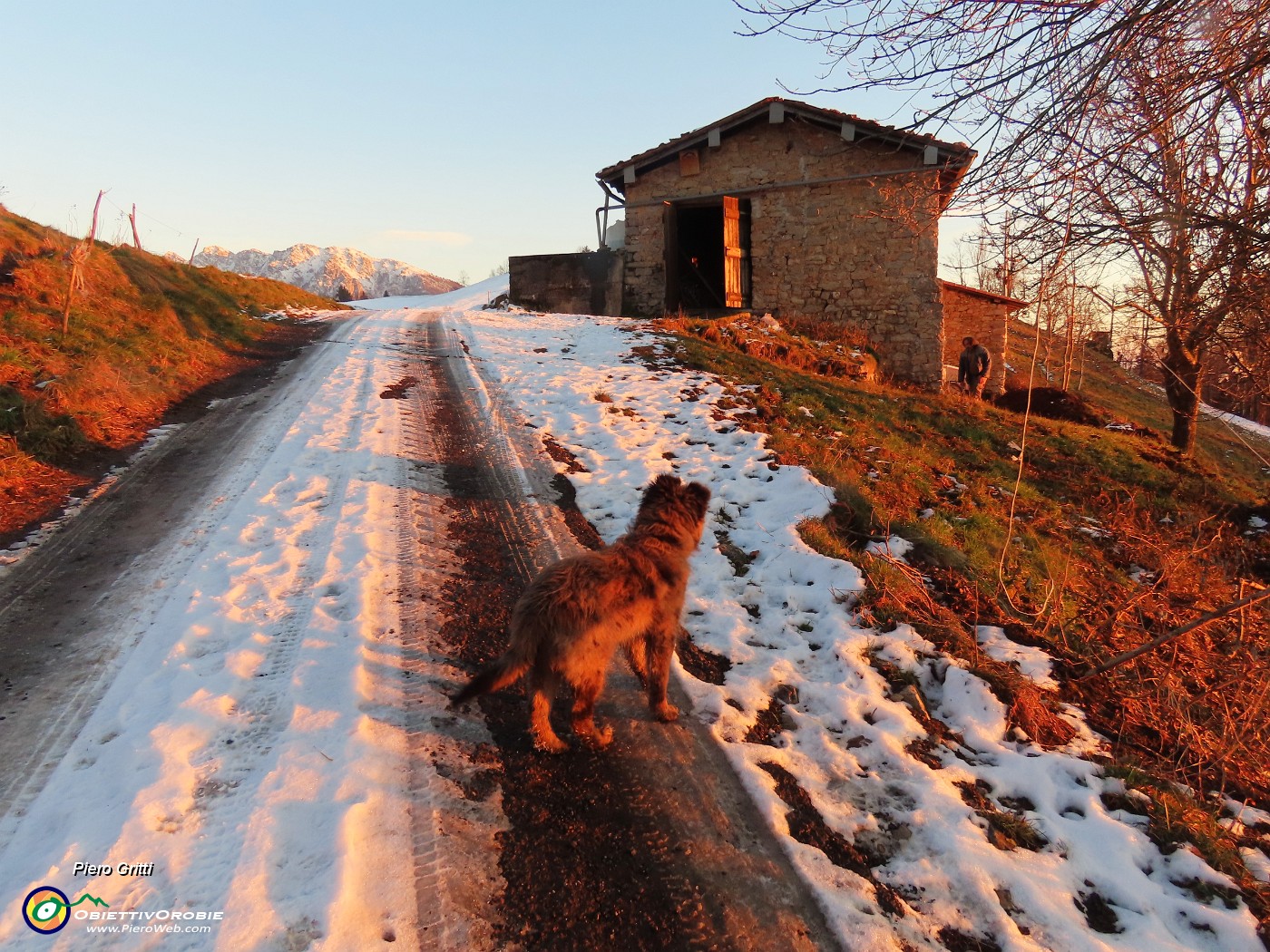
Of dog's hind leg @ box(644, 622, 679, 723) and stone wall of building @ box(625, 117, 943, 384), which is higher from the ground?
stone wall of building @ box(625, 117, 943, 384)

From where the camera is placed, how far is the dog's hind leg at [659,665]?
12.2 ft

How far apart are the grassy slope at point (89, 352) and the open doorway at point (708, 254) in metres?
11.1

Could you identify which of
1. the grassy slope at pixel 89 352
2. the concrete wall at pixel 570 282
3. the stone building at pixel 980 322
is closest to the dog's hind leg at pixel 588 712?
the grassy slope at pixel 89 352

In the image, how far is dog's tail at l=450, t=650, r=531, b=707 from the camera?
3117 millimetres

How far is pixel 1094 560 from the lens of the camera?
738cm

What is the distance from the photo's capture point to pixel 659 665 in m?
3.72

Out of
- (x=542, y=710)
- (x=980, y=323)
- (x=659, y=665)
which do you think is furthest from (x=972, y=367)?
(x=542, y=710)

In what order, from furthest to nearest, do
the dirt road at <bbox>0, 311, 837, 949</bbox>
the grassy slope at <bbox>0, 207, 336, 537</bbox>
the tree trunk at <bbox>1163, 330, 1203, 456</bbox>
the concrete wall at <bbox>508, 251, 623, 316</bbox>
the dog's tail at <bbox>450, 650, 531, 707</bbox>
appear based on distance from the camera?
the concrete wall at <bbox>508, 251, 623, 316</bbox> → the tree trunk at <bbox>1163, 330, 1203, 456</bbox> → the grassy slope at <bbox>0, 207, 336, 537</bbox> → the dog's tail at <bbox>450, 650, 531, 707</bbox> → the dirt road at <bbox>0, 311, 837, 949</bbox>

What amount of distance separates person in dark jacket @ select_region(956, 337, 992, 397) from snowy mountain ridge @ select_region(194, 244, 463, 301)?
168ft

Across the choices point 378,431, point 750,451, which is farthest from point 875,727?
point 378,431

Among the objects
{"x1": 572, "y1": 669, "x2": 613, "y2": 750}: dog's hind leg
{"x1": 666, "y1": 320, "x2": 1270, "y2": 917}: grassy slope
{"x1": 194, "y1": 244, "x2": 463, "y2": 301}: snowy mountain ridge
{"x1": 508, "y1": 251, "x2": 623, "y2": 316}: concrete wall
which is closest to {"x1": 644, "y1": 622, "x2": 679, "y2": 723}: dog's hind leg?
{"x1": 572, "y1": 669, "x2": 613, "y2": 750}: dog's hind leg

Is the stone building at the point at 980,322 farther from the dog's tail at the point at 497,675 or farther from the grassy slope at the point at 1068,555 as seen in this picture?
the dog's tail at the point at 497,675

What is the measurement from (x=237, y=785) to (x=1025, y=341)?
148 ft

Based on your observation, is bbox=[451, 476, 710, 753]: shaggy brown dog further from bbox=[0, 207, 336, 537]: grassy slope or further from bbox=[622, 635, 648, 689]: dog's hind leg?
bbox=[0, 207, 336, 537]: grassy slope
